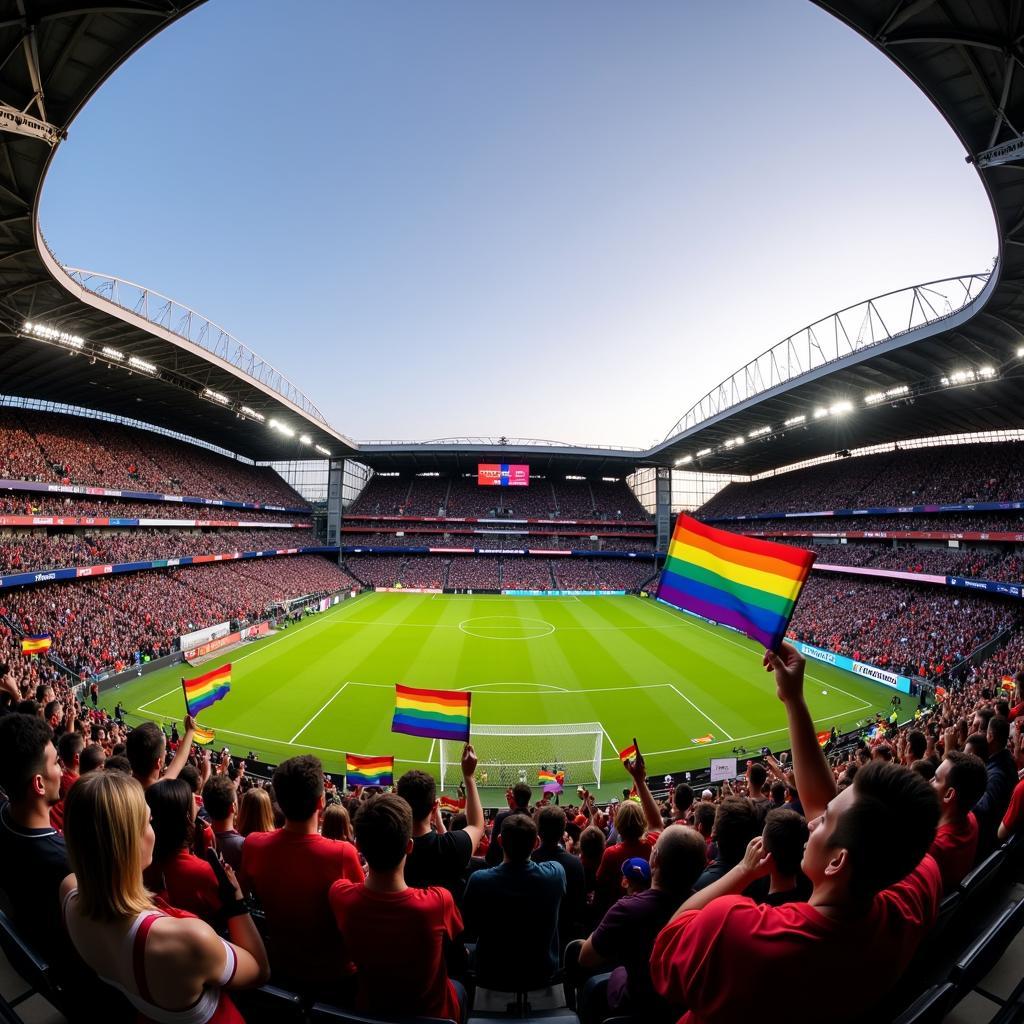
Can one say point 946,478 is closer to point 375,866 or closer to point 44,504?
point 375,866

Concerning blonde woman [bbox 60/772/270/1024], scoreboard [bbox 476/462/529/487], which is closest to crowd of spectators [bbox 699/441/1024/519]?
scoreboard [bbox 476/462/529/487]

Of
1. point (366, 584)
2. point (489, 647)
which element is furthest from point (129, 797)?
point (366, 584)

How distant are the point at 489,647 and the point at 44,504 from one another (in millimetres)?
27421

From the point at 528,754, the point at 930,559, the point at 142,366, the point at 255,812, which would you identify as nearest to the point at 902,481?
the point at 930,559

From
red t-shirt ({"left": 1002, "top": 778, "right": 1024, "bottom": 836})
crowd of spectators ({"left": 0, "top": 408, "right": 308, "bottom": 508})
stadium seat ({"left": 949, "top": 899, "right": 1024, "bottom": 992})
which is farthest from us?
crowd of spectators ({"left": 0, "top": 408, "right": 308, "bottom": 508})

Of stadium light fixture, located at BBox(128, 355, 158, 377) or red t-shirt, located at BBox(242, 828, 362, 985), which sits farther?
stadium light fixture, located at BBox(128, 355, 158, 377)

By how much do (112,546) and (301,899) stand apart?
37877 mm

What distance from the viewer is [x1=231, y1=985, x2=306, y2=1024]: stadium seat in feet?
7.32

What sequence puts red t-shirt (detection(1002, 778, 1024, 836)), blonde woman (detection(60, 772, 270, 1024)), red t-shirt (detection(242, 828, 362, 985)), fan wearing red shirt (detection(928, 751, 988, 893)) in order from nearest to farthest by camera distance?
blonde woman (detection(60, 772, 270, 1024)) → red t-shirt (detection(242, 828, 362, 985)) → fan wearing red shirt (detection(928, 751, 988, 893)) → red t-shirt (detection(1002, 778, 1024, 836))

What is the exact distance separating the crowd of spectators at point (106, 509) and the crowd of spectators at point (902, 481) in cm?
5291

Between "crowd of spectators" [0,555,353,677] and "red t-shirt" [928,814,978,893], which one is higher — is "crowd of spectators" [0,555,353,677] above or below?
below

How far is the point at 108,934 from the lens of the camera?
1881 mm

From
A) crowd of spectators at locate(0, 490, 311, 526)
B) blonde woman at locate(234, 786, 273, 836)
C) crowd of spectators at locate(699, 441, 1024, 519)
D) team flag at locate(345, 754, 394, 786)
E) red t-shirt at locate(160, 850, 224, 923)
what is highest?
crowd of spectators at locate(699, 441, 1024, 519)

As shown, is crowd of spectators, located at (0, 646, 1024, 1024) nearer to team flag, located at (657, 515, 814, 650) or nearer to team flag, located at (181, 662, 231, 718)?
team flag, located at (657, 515, 814, 650)
